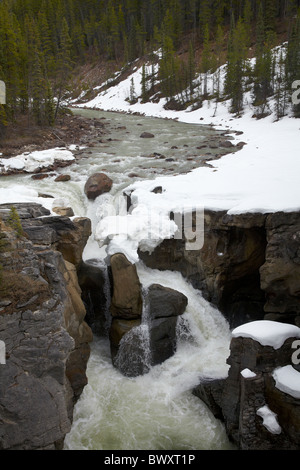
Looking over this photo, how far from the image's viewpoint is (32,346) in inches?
254

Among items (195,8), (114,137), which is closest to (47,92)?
(114,137)

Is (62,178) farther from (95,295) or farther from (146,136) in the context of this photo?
(146,136)

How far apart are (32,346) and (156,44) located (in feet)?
238

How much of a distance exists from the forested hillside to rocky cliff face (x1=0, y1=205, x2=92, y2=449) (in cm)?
2074

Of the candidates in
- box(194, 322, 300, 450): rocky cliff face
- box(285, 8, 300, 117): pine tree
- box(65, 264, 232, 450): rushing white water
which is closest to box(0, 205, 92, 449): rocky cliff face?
box(65, 264, 232, 450): rushing white water

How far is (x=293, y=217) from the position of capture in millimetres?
10375

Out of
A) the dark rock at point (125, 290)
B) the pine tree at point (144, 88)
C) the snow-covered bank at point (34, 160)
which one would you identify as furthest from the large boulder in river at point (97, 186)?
the pine tree at point (144, 88)

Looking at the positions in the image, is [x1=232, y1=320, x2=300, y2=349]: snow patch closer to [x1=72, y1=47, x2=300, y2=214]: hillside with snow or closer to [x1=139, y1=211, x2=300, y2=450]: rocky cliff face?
[x1=139, y1=211, x2=300, y2=450]: rocky cliff face

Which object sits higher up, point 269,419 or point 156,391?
point 269,419

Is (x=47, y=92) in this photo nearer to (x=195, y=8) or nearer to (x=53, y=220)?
(x=53, y=220)

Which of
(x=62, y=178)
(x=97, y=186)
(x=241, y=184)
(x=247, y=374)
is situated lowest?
(x=247, y=374)

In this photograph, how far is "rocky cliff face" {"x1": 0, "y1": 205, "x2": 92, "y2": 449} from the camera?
6090 millimetres

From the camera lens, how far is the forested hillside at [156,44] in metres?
29.9

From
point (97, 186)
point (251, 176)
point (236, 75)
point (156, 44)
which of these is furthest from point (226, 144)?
point (156, 44)
